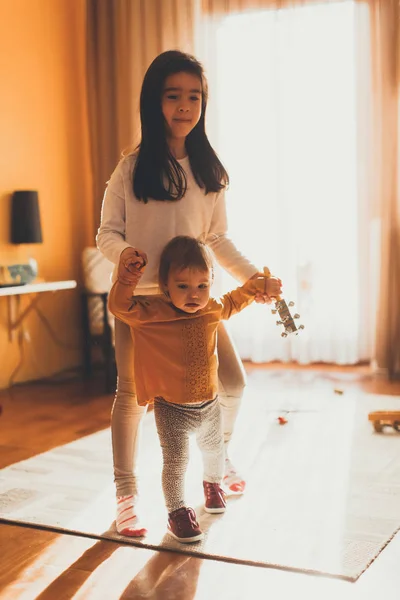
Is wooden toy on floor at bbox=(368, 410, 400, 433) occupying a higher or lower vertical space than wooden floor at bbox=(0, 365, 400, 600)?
lower

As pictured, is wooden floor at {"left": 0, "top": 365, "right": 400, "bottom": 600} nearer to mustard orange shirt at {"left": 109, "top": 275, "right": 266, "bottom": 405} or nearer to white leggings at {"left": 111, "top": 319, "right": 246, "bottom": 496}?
white leggings at {"left": 111, "top": 319, "right": 246, "bottom": 496}

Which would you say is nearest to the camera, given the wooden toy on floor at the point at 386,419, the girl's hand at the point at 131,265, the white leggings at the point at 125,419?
the girl's hand at the point at 131,265

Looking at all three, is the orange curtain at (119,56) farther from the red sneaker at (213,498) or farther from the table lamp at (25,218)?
the red sneaker at (213,498)

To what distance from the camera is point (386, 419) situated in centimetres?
288

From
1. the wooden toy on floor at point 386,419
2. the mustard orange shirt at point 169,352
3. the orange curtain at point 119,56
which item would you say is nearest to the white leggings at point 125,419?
the mustard orange shirt at point 169,352

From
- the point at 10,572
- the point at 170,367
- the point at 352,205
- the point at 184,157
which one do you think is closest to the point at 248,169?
the point at 352,205

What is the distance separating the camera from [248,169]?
4.40 m

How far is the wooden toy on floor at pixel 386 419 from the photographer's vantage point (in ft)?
9.34

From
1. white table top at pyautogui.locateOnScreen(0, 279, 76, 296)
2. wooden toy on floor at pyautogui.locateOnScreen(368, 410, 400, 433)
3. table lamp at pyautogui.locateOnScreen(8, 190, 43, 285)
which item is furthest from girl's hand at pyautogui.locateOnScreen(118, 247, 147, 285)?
table lamp at pyautogui.locateOnScreen(8, 190, 43, 285)

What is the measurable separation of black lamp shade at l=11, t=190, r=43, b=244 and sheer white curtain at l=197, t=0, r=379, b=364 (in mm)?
1159

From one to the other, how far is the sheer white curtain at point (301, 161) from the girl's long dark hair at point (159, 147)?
7.72 ft

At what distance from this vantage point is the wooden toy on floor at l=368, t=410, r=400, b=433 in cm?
285

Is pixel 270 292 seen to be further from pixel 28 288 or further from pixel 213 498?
pixel 28 288

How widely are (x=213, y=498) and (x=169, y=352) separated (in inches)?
17.6
